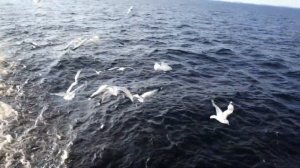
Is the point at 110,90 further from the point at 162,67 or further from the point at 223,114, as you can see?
the point at 223,114

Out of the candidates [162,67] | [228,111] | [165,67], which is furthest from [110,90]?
[228,111]

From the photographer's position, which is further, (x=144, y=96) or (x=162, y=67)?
(x=162, y=67)

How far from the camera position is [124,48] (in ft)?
99.3

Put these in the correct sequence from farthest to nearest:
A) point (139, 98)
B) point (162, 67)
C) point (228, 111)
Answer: point (162, 67)
point (139, 98)
point (228, 111)

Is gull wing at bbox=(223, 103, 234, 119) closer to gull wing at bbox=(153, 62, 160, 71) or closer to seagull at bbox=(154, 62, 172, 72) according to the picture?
seagull at bbox=(154, 62, 172, 72)

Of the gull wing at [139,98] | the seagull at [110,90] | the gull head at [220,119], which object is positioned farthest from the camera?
the seagull at [110,90]

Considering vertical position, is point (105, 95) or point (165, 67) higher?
point (105, 95)

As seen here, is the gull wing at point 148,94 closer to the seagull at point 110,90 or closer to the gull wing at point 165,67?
the seagull at point 110,90

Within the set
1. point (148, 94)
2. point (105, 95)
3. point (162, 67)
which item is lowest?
point (162, 67)

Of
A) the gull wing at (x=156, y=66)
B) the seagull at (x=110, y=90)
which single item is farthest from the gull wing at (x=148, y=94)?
the gull wing at (x=156, y=66)

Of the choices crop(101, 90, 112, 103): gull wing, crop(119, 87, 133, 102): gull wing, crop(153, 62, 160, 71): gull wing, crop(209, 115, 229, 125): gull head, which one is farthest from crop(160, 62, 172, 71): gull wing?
crop(209, 115, 229, 125): gull head

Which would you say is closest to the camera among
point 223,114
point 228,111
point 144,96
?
point 223,114

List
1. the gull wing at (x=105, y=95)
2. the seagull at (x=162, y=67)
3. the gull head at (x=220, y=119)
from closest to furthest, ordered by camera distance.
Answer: the gull head at (x=220, y=119) < the gull wing at (x=105, y=95) < the seagull at (x=162, y=67)

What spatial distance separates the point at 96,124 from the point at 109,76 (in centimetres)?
699
